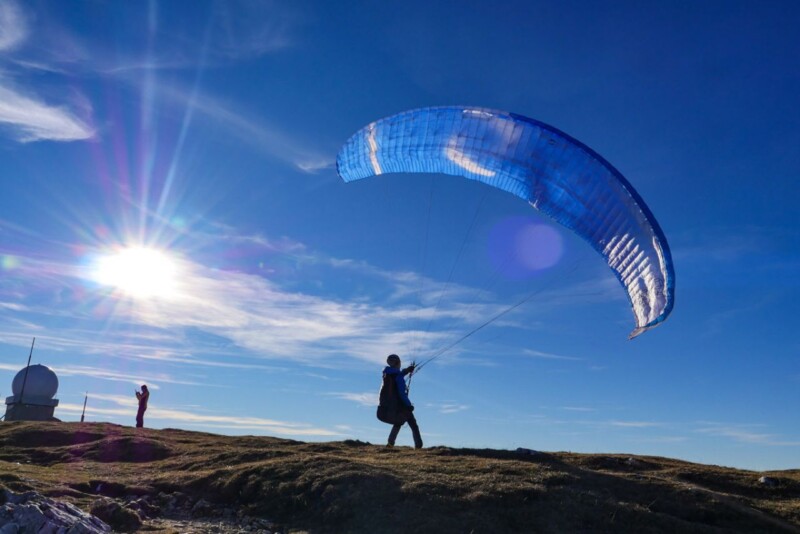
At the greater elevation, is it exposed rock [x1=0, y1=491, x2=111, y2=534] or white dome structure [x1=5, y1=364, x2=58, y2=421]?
white dome structure [x1=5, y1=364, x2=58, y2=421]

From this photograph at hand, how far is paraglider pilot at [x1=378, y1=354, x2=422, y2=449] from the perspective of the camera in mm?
19641

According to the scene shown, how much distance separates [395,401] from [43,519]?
430 inches

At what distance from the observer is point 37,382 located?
49.0 meters

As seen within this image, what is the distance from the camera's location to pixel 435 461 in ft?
54.3

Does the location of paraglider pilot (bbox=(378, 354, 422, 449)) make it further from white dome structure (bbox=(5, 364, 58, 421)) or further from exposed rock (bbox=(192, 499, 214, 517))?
white dome structure (bbox=(5, 364, 58, 421))

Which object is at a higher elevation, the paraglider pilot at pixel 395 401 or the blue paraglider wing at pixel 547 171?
the blue paraglider wing at pixel 547 171

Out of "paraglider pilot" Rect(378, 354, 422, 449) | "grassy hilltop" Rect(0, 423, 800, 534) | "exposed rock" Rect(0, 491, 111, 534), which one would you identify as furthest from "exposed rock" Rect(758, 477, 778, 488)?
"exposed rock" Rect(0, 491, 111, 534)

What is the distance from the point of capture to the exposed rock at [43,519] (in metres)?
10.3

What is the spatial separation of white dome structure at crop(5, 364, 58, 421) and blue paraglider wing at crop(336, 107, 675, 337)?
41.0 metres

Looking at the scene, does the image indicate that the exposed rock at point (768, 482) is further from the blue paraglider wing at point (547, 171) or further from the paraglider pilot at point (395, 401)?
the paraglider pilot at point (395, 401)

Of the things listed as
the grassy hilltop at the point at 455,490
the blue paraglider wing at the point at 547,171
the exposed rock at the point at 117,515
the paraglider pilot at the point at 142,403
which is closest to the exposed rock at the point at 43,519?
the exposed rock at the point at 117,515

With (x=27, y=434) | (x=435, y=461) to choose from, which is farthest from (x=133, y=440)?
(x=435, y=461)

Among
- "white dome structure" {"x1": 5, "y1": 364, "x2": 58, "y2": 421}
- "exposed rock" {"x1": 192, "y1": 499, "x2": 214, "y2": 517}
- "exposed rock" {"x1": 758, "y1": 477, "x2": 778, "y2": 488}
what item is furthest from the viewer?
"white dome structure" {"x1": 5, "y1": 364, "x2": 58, "y2": 421}

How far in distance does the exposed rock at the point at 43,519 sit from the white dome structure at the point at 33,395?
4304 cm
